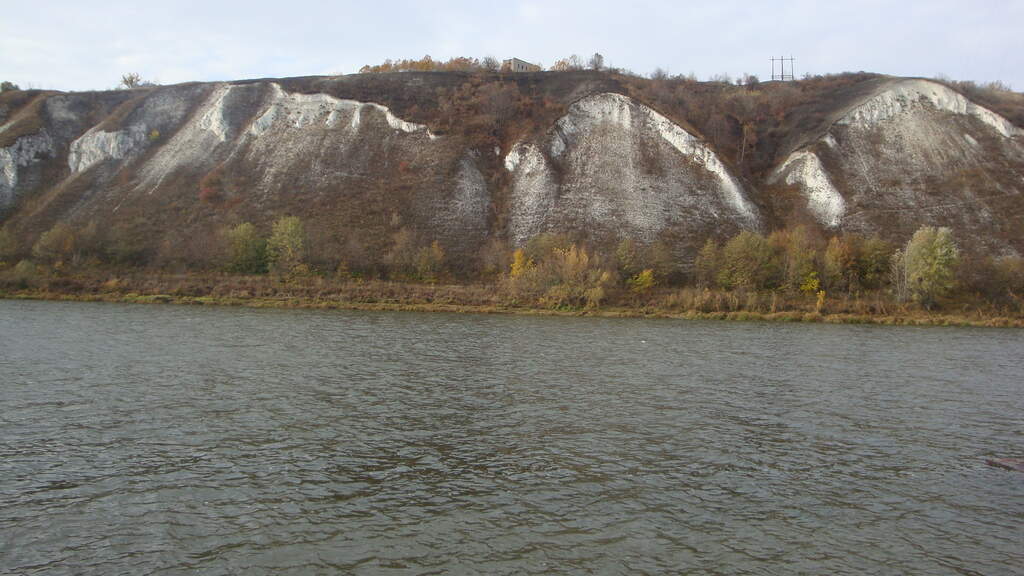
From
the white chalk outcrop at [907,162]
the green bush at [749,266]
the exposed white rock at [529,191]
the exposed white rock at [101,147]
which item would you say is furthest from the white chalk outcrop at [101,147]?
the white chalk outcrop at [907,162]

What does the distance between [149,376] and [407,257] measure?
138ft

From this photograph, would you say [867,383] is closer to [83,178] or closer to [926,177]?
[926,177]

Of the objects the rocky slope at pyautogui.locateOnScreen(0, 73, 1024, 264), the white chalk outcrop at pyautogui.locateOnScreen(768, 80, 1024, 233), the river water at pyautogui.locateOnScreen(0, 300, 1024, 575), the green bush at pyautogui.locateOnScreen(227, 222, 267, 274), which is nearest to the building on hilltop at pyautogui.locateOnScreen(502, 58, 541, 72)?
the rocky slope at pyautogui.locateOnScreen(0, 73, 1024, 264)

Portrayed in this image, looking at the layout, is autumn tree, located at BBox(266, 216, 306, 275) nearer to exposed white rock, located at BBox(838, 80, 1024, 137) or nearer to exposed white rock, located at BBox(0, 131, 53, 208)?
exposed white rock, located at BBox(0, 131, 53, 208)

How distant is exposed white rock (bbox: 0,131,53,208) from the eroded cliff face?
96374 mm

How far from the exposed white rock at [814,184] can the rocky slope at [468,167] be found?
0.78ft

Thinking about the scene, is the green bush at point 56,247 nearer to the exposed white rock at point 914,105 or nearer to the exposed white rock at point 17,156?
the exposed white rock at point 17,156

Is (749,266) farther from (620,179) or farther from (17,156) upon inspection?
(17,156)

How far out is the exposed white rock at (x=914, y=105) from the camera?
85250 mm

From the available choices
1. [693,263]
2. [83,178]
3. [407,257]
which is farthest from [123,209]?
[693,263]

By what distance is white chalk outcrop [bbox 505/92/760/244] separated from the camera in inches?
2778

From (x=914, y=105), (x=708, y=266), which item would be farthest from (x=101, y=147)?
(x=914, y=105)

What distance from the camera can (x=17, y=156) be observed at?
263 ft

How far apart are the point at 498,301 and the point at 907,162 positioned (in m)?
59.0
